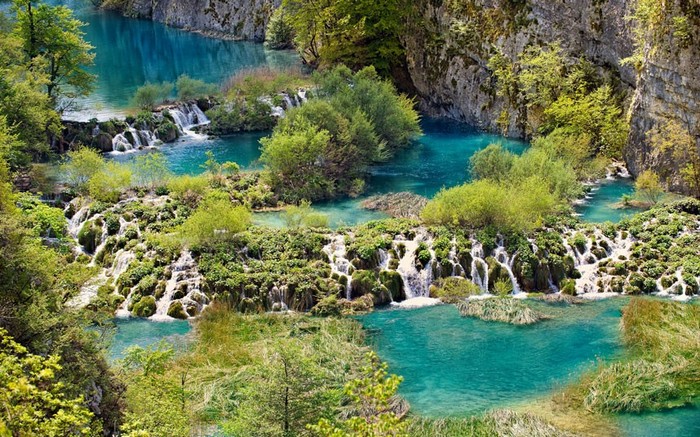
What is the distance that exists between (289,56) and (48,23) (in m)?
34.1

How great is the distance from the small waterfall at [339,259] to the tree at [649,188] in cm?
1520

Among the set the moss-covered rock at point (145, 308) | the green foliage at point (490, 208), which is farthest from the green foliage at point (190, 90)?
the moss-covered rock at point (145, 308)

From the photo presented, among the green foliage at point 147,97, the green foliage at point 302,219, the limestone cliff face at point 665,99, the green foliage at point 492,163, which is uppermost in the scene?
the limestone cliff face at point 665,99

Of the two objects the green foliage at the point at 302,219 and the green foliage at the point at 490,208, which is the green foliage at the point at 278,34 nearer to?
the green foliage at the point at 302,219

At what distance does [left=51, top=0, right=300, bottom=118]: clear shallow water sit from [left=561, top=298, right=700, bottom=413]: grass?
40312 millimetres

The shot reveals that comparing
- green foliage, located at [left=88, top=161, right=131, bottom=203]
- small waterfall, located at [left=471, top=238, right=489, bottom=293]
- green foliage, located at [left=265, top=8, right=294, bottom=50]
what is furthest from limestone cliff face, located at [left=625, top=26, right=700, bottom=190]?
green foliage, located at [left=265, top=8, right=294, bottom=50]

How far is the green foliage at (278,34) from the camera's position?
8444cm

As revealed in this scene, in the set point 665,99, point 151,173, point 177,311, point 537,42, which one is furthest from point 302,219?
point 537,42

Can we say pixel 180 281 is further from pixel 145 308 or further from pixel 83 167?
pixel 83 167

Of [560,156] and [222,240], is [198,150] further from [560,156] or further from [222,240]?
[560,156]

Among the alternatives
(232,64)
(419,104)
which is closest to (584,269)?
(419,104)

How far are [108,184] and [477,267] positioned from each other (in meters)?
17.6

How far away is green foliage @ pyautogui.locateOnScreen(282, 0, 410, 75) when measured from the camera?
60.6 meters

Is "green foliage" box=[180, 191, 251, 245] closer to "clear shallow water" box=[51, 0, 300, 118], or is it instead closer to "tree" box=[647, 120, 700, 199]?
"tree" box=[647, 120, 700, 199]
